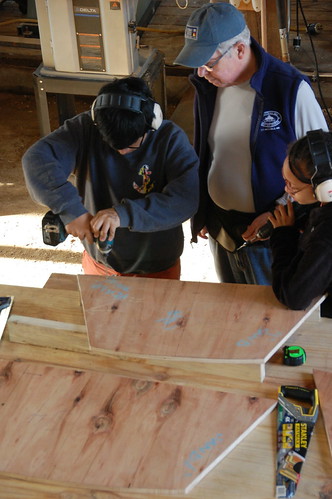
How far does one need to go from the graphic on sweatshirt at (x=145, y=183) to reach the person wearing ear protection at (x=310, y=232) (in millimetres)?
530

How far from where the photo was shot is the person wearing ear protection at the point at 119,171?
1966mm

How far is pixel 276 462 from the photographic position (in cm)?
152

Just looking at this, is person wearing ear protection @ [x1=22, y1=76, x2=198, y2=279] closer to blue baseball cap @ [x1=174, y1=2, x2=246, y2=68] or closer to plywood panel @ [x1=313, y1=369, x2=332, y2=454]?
blue baseball cap @ [x1=174, y1=2, x2=246, y2=68]

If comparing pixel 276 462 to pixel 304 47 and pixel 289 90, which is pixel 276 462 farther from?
pixel 304 47

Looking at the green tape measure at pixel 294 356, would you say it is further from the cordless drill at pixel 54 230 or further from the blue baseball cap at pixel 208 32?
the blue baseball cap at pixel 208 32

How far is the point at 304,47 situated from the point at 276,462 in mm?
4416

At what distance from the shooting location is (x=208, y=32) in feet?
7.09

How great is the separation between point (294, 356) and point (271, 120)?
0.87 metres

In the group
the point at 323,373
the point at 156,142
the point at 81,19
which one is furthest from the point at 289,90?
the point at 81,19

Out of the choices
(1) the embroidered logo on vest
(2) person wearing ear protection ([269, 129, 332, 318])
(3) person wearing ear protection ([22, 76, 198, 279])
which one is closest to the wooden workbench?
(2) person wearing ear protection ([269, 129, 332, 318])

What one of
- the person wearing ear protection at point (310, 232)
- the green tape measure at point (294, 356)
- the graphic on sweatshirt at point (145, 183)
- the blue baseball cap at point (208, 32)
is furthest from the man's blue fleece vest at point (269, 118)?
the green tape measure at point (294, 356)

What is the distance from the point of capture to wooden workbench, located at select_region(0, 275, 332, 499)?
146 centimetres

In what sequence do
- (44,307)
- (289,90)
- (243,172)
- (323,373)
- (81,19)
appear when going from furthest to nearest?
(81,19) < (243,172) < (289,90) < (44,307) < (323,373)

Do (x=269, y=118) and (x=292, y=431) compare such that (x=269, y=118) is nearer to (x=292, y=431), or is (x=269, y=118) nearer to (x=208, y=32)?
(x=208, y=32)
